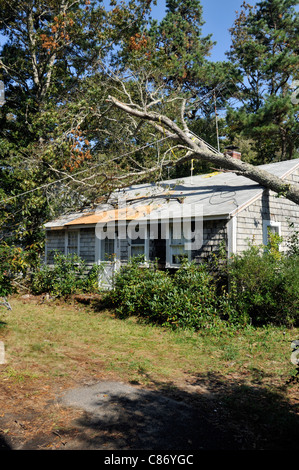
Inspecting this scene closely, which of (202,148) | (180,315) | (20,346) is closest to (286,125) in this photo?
(202,148)

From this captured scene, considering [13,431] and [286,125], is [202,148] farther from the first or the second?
[286,125]

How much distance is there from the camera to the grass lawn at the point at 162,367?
4.88 meters

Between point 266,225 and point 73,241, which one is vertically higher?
point 266,225

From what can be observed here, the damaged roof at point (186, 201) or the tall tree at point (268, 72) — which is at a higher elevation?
the tall tree at point (268, 72)

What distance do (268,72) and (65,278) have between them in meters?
22.3

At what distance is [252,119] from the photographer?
25078 mm

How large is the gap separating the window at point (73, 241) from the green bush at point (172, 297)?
478 centimetres

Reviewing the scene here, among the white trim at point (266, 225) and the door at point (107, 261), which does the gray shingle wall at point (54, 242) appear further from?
the white trim at point (266, 225)

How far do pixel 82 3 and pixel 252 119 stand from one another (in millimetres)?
12629

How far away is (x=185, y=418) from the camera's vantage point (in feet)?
15.9

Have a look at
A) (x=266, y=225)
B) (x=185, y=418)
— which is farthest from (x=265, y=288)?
(x=185, y=418)

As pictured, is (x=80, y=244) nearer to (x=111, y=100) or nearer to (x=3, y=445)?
(x=111, y=100)

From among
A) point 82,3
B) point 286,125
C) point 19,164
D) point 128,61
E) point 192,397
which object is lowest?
point 192,397

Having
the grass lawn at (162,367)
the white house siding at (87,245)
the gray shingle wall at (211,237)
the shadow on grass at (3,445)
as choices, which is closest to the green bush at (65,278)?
the white house siding at (87,245)
